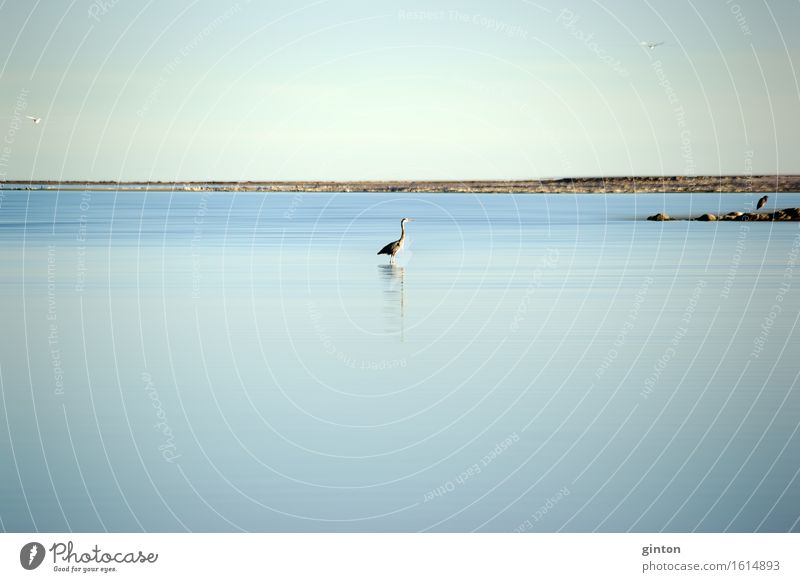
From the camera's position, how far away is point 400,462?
14.2 meters

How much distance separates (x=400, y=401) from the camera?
57.4 ft

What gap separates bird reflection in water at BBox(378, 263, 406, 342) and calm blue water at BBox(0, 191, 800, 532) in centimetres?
14

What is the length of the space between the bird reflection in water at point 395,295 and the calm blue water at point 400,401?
0.14 m

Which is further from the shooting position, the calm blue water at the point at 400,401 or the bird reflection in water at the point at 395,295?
the bird reflection in water at the point at 395,295

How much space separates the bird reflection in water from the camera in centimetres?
2470

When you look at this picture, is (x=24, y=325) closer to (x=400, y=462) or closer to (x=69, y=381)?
(x=69, y=381)

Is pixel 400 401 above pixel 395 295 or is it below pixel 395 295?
below

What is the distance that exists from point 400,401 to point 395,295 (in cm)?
1305

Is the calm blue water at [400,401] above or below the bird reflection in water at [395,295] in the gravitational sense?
below

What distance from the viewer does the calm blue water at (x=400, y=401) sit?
1273 centimetres

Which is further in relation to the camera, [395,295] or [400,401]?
[395,295]

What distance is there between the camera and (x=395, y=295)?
99.9 feet

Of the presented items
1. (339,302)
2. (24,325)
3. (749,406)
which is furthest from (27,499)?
(339,302)

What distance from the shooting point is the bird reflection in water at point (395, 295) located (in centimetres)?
2470
